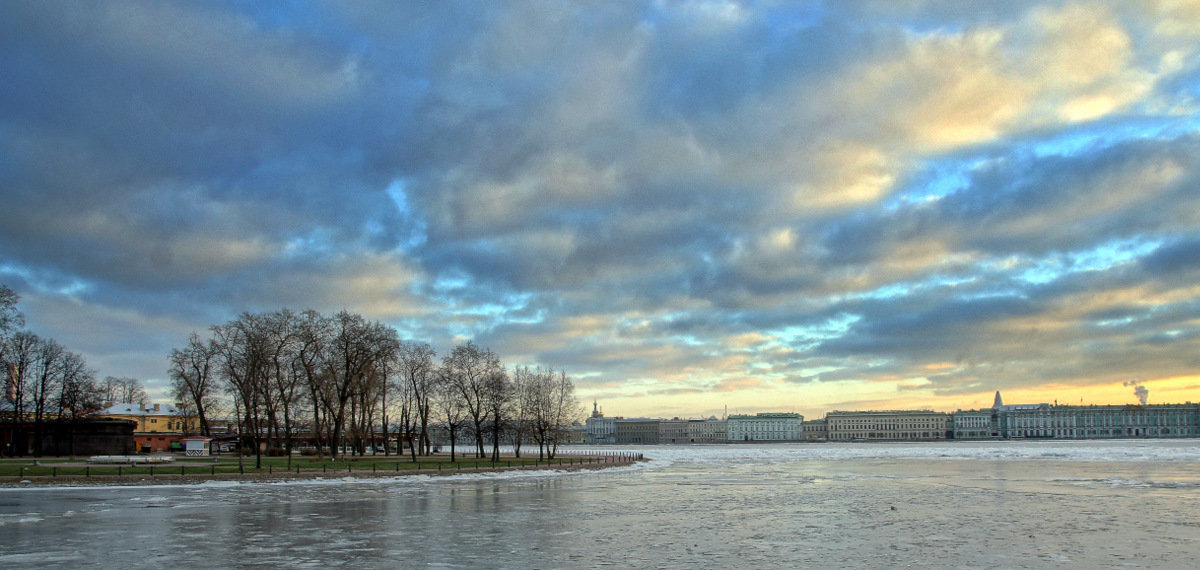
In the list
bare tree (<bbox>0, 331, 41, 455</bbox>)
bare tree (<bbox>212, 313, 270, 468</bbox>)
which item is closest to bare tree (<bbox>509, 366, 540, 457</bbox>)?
bare tree (<bbox>212, 313, 270, 468</bbox>)

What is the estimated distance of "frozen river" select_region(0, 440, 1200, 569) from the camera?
21516 mm

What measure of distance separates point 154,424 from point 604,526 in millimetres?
112194

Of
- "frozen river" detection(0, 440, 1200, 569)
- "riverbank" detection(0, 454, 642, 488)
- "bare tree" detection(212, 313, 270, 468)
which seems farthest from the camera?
"bare tree" detection(212, 313, 270, 468)

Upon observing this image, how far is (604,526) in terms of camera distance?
29.0 m

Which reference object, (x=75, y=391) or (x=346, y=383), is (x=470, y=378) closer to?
(x=346, y=383)

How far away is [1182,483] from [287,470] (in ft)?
176

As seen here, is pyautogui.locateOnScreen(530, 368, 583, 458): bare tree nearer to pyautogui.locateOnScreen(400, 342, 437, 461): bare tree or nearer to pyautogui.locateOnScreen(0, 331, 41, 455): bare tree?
pyautogui.locateOnScreen(400, 342, 437, 461): bare tree

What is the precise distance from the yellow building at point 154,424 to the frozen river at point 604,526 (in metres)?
73.6

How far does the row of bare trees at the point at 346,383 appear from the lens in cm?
7312

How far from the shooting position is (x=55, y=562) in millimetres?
20703

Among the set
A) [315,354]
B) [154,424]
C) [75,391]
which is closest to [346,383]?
[315,354]

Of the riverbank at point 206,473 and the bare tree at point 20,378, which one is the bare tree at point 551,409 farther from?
the bare tree at point 20,378

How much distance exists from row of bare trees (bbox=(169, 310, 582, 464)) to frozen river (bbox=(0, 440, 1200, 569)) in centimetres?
2535

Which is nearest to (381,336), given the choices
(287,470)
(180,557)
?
(287,470)
